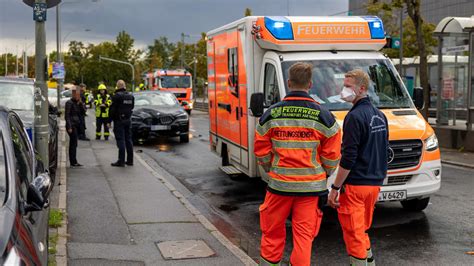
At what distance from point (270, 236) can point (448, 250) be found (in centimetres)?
277

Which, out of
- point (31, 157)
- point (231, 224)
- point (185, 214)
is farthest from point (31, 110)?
point (31, 157)

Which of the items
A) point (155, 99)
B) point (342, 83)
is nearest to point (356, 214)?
point (342, 83)

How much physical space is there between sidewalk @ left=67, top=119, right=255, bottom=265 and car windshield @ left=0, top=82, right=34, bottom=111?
5.14ft

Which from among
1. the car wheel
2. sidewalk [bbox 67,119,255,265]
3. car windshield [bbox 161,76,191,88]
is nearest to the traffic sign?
sidewalk [bbox 67,119,255,265]

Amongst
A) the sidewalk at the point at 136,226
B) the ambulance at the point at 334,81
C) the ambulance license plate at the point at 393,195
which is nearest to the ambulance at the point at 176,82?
the sidewalk at the point at 136,226

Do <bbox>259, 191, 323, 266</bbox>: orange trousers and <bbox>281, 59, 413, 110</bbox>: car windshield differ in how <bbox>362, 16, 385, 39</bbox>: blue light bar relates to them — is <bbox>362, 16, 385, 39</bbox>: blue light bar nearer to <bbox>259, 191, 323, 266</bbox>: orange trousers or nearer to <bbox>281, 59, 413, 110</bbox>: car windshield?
<bbox>281, 59, 413, 110</bbox>: car windshield

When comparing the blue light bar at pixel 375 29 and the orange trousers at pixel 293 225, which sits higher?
the blue light bar at pixel 375 29

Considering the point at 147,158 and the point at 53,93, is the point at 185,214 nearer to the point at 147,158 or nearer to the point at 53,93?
the point at 147,158

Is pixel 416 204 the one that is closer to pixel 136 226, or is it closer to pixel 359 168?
pixel 359 168

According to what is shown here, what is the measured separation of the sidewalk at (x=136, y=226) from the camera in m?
6.18

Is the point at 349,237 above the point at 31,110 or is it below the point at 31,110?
below

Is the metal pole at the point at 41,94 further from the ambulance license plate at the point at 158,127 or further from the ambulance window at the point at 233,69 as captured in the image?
the ambulance license plate at the point at 158,127

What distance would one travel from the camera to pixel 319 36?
8.52 m

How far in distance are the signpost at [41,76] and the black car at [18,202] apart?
8.74ft
